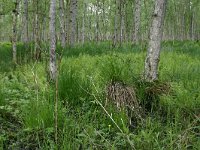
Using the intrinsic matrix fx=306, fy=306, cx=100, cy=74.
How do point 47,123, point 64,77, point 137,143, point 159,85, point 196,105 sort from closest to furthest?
point 137,143, point 47,123, point 196,105, point 64,77, point 159,85

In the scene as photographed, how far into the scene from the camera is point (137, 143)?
3.34 meters

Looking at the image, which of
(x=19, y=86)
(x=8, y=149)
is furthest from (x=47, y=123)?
(x=19, y=86)

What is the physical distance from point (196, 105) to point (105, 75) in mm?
1509

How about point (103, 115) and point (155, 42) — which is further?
point (155, 42)

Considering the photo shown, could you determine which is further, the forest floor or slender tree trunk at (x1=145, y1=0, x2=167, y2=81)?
slender tree trunk at (x1=145, y1=0, x2=167, y2=81)

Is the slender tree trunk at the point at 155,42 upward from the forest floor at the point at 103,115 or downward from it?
upward

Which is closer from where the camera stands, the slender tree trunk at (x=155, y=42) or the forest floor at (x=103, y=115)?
the forest floor at (x=103, y=115)

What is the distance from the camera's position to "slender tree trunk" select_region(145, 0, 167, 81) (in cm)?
523

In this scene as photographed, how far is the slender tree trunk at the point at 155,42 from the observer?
17.2ft

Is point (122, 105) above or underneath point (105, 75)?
underneath

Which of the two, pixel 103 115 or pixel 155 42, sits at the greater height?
pixel 155 42

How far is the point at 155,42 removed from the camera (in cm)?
530

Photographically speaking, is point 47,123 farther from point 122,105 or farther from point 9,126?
point 122,105

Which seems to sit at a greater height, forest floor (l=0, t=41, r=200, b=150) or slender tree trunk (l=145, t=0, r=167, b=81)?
slender tree trunk (l=145, t=0, r=167, b=81)
